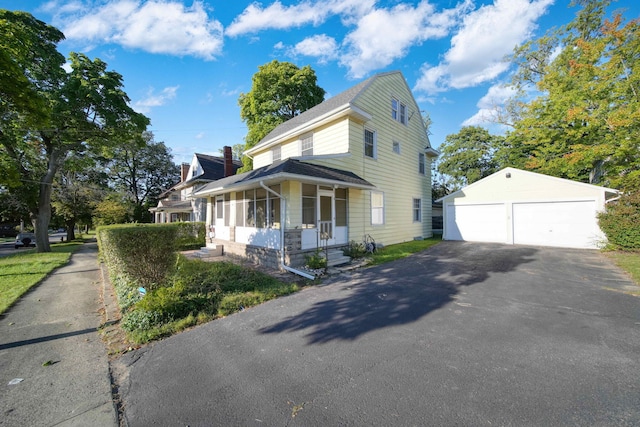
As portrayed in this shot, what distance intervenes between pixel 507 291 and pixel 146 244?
8767 mm

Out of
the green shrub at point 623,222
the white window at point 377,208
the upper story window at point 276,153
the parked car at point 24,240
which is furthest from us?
the parked car at point 24,240

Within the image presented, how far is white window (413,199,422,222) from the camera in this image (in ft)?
54.2

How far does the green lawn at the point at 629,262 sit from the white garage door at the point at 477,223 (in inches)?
172

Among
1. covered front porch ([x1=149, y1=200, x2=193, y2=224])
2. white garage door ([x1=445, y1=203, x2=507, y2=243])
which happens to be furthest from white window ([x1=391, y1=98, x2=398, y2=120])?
covered front porch ([x1=149, y1=200, x2=193, y2=224])

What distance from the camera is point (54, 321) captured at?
483 centimetres

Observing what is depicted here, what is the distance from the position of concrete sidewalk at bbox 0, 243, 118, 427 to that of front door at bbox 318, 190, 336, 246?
22.4 feet

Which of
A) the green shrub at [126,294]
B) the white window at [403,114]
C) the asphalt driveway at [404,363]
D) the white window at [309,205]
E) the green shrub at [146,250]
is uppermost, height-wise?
the white window at [403,114]

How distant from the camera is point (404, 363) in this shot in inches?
124

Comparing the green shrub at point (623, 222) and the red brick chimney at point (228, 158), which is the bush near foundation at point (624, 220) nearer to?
the green shrub at point (623, 222)

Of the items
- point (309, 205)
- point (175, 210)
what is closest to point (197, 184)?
point (175, 210)

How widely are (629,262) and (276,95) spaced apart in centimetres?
2444

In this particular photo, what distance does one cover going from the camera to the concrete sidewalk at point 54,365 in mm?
2494

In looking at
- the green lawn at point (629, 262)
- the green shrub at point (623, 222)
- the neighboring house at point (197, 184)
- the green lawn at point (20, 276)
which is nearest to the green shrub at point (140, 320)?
the green lawn at point (20, 276)

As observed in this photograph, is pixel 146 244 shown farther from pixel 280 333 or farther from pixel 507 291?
pixel 507 291
